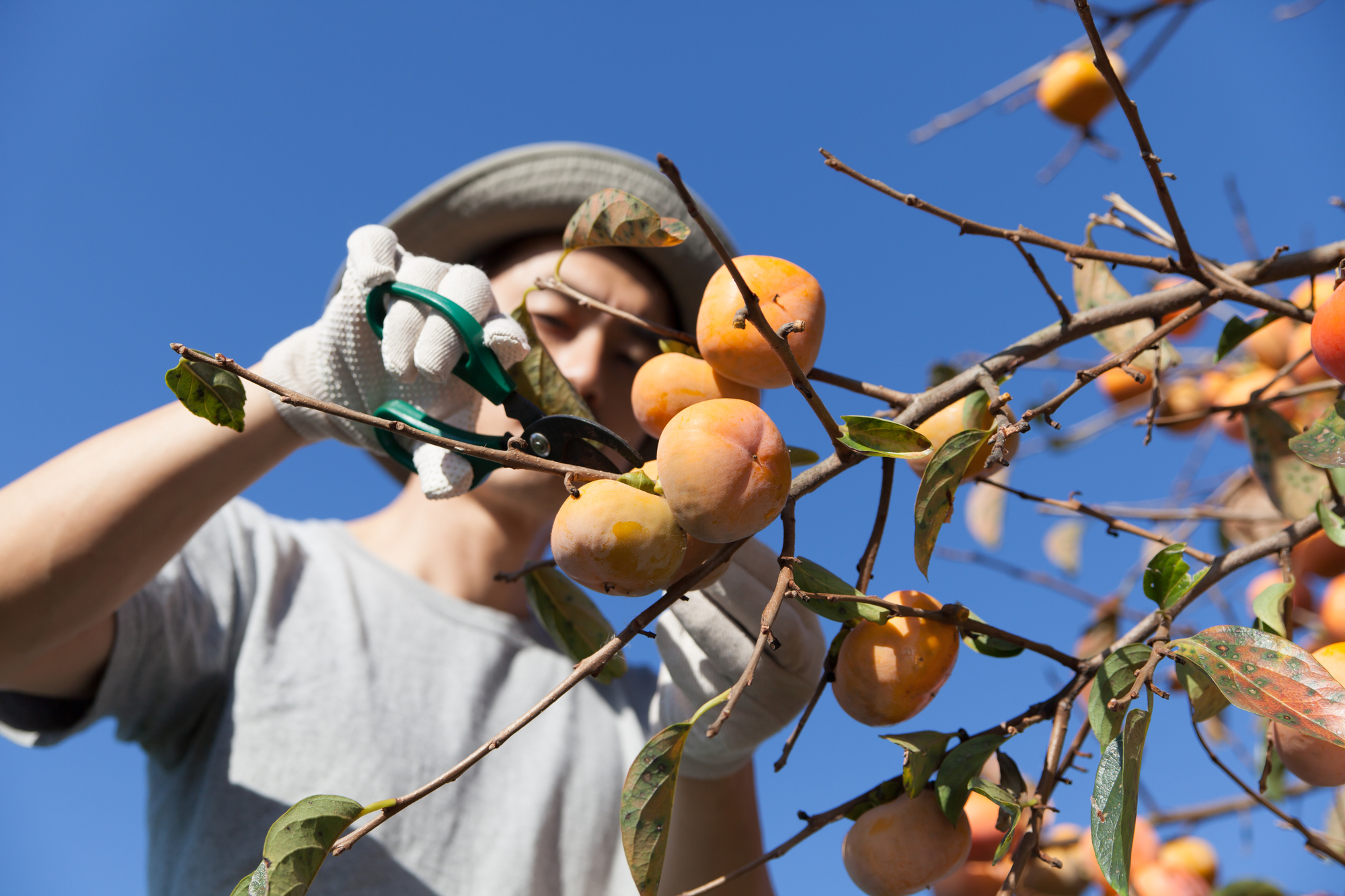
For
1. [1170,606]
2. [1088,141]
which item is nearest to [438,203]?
[1088,141]

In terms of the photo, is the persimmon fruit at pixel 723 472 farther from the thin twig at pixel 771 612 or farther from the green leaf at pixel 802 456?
the green leaf at pixel 802 456

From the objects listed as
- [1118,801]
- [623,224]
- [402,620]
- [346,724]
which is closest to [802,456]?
→ [623,224]

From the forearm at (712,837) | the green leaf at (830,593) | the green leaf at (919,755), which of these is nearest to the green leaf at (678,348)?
the green leaf at (830,593)

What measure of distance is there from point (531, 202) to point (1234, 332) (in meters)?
1.18

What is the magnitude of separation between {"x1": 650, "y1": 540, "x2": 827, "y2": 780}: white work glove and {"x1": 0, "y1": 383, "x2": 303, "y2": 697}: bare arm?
1.65ft

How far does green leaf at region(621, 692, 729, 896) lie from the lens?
56cm

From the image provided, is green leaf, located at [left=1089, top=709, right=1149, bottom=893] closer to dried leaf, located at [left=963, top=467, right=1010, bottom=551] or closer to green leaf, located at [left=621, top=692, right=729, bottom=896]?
green leaf, located at [left=621, top=692, right=729, bottom=896]

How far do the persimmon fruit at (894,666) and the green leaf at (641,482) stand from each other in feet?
0.57

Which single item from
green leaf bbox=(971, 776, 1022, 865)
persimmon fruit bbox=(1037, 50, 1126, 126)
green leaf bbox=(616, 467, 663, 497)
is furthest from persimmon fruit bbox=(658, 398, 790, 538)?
persimmon fruit bbox=(1037, 50, 1126, 126)

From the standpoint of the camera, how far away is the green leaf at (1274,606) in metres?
0.65

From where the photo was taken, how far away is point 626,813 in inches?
22.0

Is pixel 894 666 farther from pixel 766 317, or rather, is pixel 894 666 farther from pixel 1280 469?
pixel 1280 469

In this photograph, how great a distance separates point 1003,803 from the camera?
0.55 meters

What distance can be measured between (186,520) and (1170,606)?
0.94 meters
